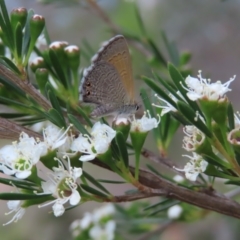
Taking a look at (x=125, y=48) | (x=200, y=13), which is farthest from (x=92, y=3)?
(x=200, y=13)

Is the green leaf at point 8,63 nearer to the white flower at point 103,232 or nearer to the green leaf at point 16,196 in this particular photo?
the green leaf at point 16,196

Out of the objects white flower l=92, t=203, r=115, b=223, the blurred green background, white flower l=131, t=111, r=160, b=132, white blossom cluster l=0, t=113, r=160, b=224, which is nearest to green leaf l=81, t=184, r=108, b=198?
white blossom cluster l=0, t=113, r=160, b=224

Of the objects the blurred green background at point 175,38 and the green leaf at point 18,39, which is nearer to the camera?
the green leaf at point 18,39

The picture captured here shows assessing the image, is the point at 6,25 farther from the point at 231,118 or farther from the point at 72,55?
the point at 231,118

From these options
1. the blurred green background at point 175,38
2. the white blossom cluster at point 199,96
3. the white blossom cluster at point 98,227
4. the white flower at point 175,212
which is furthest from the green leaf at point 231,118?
the blurred green background at point 175,38

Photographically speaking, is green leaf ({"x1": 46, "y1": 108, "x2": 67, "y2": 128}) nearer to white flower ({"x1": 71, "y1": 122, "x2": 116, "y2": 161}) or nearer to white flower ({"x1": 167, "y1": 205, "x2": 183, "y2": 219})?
white flower ({"x1": 71, "y1": 122, "x2": 116, "y2": 161})

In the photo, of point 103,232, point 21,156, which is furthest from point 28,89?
point 103,232
